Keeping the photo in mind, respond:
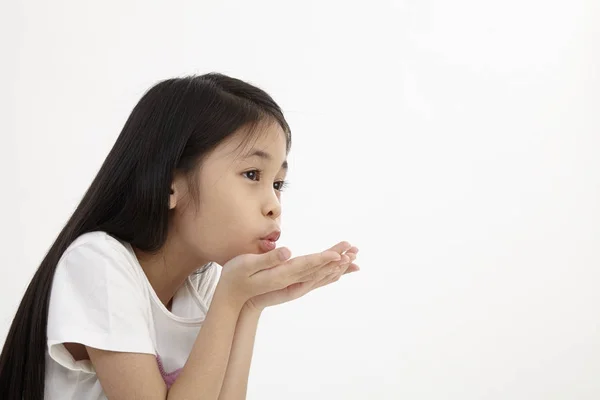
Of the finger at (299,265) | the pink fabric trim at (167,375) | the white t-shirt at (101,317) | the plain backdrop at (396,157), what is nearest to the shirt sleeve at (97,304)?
the white t-shirt at (101,317)

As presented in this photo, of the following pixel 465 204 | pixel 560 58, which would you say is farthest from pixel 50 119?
pixel 560 58

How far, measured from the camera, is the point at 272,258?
100 centimetres

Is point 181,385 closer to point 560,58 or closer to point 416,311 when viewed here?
point 416,311

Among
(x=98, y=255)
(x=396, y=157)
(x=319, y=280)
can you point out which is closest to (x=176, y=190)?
(x=98, y=255)

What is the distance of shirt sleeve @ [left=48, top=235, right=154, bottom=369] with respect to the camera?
976mm

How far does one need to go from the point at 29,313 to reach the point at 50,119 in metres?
0.98

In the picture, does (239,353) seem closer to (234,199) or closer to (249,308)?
(249,308)

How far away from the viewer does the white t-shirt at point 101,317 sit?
3.22 feet

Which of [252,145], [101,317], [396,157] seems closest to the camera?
[101,317]

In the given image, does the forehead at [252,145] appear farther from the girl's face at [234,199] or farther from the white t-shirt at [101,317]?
the white t-shirt at [101,317]

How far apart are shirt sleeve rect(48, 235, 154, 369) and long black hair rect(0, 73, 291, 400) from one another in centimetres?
7

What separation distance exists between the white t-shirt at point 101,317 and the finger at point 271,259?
19cm

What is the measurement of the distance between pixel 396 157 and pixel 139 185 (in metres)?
1.28

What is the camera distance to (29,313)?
111 cm
